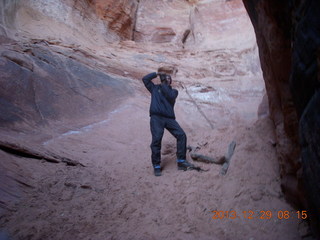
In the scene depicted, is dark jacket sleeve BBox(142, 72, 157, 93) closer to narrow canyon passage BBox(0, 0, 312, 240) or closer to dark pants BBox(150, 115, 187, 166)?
dark pants BBox(150, 115, 187, 166)

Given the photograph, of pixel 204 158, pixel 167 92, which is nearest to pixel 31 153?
pixel 167 92

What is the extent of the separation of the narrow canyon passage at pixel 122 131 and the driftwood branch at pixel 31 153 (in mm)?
33

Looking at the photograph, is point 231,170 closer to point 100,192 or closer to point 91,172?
point 100,192

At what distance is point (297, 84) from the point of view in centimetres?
229

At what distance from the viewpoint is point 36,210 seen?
326 centimetres

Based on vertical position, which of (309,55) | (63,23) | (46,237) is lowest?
(46,237)

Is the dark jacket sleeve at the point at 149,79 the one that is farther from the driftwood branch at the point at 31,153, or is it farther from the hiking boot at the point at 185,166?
the driftwood branch at the point at 31,153

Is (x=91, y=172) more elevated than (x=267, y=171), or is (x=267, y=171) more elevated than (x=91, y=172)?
(x=267, y=171)

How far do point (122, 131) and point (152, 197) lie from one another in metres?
3.06

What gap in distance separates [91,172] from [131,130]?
7.80 feet

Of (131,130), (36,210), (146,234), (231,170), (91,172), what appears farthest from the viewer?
(131,130)

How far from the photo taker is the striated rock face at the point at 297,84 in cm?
198

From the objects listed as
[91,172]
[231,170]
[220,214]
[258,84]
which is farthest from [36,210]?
[258,84]

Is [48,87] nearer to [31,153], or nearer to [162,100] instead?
[31,153]
